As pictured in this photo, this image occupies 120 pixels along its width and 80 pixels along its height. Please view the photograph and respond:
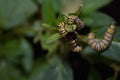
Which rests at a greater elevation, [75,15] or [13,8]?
[13,8]

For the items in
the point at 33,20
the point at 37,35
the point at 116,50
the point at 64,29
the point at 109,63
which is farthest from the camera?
the point at 33,20

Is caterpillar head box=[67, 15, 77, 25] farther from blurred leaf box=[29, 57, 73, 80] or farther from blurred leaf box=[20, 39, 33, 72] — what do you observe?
blurred leaf box=[20, 39, 33, 72]

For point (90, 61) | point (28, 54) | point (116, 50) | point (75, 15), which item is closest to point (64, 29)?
point (75, 15)

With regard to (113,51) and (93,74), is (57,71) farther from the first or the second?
(113,51)

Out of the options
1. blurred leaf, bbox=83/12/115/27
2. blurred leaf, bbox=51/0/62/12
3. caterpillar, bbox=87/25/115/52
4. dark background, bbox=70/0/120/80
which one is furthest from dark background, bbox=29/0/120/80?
caterpillar, bbox=87/25/115/52

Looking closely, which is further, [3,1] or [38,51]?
[38,51]

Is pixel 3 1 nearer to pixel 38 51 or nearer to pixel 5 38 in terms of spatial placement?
pixel 5 38

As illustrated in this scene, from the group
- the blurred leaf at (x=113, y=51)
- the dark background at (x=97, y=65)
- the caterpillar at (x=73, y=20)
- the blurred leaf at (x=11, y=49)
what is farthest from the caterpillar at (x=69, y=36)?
the blurred leaf at (x=11, y=49)

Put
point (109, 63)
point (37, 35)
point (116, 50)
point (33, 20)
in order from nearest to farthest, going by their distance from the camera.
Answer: point (116, 50) < point (109, 63) < point (37, 35) < point (33, 20)
